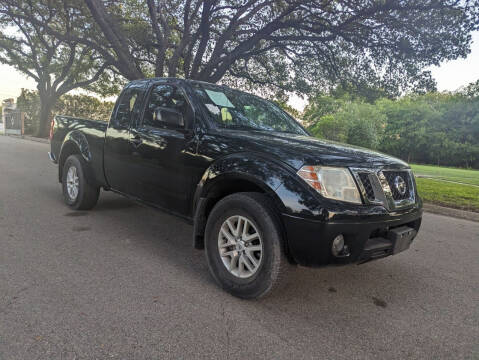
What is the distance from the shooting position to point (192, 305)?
276 cm

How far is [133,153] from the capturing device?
4.10 m

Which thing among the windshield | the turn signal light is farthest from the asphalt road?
the windshield

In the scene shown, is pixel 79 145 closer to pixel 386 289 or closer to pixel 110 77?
pixel 386 289

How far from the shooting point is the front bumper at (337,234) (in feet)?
8.39

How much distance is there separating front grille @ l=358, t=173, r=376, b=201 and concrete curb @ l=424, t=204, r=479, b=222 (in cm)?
506

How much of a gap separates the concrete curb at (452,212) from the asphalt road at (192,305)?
2.62 m

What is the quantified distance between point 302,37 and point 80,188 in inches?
446

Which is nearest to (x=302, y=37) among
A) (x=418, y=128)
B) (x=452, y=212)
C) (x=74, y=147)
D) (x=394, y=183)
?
(x=452, y=212)

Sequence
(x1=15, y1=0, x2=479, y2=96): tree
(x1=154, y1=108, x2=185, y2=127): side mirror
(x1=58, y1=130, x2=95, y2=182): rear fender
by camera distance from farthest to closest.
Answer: (x1=15, y1=0, x2=479, y2=96): tree, (x1=58, y1=130, x2=95, y2=182): rear fender, (x1=154, y1=108, x2=185, y2=127): side mirror

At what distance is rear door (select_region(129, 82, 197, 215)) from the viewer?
3.46 meters

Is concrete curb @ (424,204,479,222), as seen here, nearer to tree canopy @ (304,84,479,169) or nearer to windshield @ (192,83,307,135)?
windshield @ (192,83,307,135)

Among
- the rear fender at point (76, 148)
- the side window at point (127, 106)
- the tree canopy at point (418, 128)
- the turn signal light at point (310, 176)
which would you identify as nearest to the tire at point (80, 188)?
the rear fender at point (76, 148)

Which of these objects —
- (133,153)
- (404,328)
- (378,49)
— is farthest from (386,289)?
(378,49)

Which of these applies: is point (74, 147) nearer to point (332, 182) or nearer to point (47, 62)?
point (332, 182)
